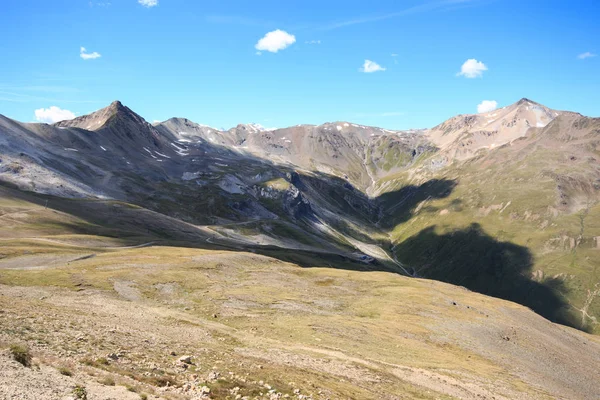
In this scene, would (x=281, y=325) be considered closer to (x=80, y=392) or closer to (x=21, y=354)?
(x=21, y=354)

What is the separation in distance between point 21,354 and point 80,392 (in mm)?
6692

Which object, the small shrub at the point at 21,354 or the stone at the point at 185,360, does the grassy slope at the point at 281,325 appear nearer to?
the stone at the point at 185,360

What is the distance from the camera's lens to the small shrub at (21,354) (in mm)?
26705

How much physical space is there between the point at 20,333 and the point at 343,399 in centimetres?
2511

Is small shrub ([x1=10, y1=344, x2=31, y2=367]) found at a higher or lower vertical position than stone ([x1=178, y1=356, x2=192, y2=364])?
higher

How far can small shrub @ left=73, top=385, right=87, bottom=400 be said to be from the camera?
2309 cm

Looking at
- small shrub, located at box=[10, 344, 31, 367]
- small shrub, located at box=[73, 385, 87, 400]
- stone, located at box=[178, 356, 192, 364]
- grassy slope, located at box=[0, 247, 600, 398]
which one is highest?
small shrub, located at box=[10, 344, 31, 367]

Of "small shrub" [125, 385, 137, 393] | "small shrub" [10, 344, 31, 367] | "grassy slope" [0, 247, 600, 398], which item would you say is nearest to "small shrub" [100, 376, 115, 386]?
"small shrub" [125, 385, 137, 393]

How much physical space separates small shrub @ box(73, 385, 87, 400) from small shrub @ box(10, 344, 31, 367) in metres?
4.84

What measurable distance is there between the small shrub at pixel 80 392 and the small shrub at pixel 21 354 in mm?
4836

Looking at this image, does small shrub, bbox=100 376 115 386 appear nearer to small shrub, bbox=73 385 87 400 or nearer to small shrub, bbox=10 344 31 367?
small shrub, bbox=73 385 87 400

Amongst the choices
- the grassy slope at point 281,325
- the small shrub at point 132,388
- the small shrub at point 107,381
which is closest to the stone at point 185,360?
the grassy slope at point 281,325

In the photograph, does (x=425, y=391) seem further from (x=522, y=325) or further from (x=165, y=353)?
(x=522, y=325)

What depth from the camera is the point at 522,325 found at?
110 meters
